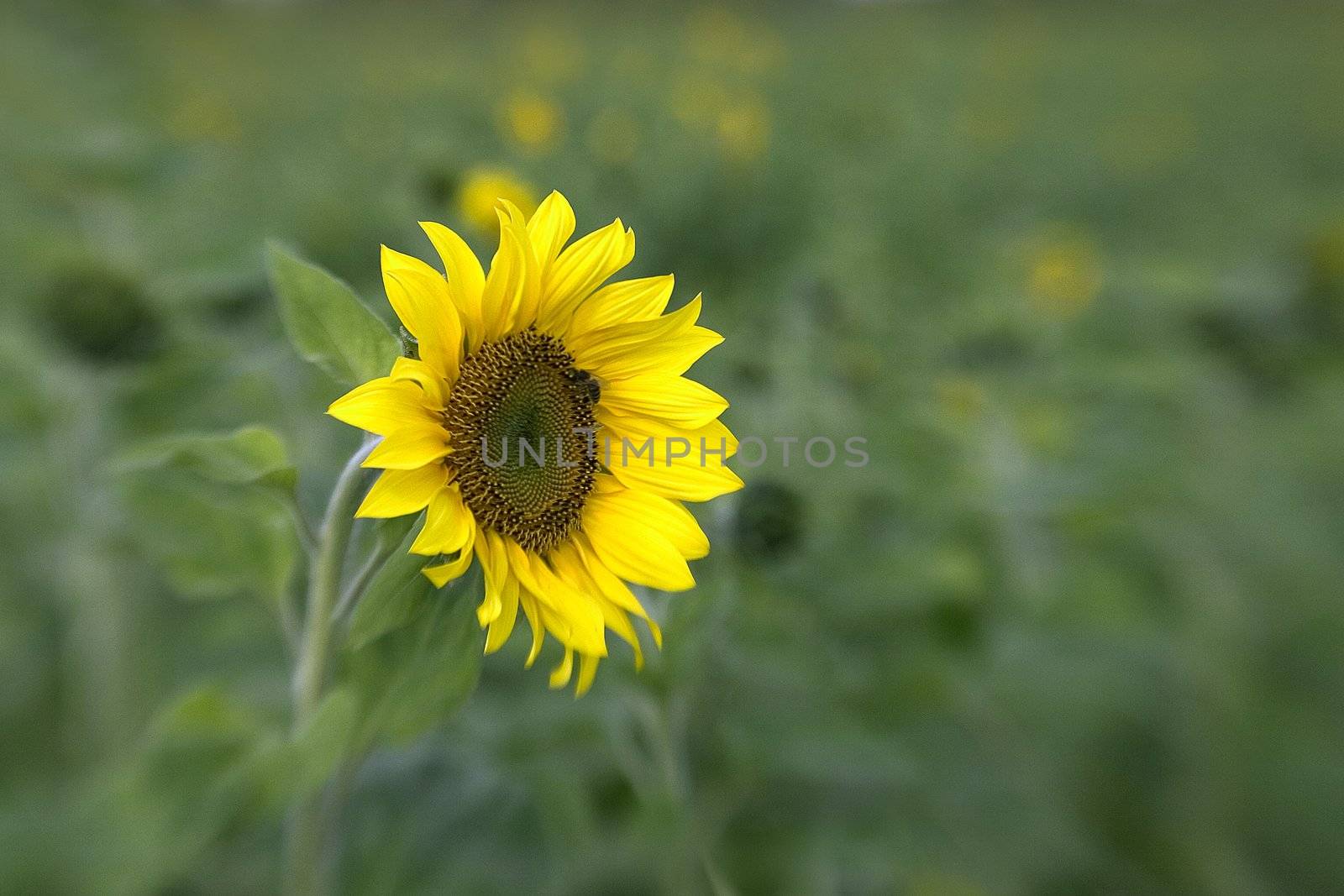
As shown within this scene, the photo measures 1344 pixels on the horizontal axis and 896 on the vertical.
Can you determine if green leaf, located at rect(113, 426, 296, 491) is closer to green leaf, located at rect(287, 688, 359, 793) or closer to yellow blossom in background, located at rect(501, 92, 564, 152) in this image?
green leaf, located at rect(287, 688, 359, 793)

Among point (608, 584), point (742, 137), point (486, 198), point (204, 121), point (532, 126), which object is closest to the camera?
point (608, 584)

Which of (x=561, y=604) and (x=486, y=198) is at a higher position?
(x=486, y=198)

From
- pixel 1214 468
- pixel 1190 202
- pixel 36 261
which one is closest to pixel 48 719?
pixel 36 261

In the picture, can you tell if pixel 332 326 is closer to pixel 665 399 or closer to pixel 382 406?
pixel 382 406

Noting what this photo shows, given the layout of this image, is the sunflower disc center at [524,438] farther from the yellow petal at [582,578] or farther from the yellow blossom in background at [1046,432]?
the yellow blossom in background at [1046,432]

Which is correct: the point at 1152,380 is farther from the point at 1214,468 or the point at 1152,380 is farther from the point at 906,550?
the point at 906,550

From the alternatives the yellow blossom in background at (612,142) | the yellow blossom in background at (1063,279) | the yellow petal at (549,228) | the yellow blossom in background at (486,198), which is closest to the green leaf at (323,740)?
the yellow petal at (549,228)

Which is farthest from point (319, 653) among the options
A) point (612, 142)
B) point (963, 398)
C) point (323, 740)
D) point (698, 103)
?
point (698, 103)
